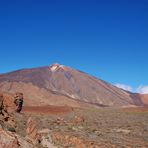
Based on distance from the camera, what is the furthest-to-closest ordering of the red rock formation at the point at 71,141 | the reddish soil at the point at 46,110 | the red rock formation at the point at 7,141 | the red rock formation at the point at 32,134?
the reddish soil at the point at 46,110 → the red rock formation at the point at 71,141 → the red rock formation at the point at 32,134 → the red rock formation at the point at 7,141

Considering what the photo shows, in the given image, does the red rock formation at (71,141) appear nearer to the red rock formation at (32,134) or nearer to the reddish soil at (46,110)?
the red rock formation at (32,134)

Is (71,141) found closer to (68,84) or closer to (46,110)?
(46,110)

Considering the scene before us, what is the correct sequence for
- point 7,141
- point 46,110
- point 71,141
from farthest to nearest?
point 46,110, point 71,141, point 7,141

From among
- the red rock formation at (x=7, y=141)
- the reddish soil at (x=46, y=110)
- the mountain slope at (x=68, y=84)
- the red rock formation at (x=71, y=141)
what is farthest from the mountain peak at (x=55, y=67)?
the red rock formation at (x=7, y=141)

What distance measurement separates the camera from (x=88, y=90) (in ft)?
412

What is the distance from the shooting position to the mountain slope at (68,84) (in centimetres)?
10950

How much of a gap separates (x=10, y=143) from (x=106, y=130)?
14.6m

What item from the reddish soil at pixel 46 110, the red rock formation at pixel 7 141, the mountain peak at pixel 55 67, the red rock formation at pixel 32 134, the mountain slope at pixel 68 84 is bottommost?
the red rock formation at pixel 7 141

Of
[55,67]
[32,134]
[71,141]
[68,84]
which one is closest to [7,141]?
[32,134]

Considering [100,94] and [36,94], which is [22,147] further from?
[100,94]

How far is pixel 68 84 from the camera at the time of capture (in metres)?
127

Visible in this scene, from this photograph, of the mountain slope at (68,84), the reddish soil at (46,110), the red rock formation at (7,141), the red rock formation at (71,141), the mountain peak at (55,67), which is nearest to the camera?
the red rock formation at (7,141)

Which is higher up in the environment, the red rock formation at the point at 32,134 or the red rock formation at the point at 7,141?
the red rock formation at the point at 32,134

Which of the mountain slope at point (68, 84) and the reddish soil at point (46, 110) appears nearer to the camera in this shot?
the reddish soil at point (46, 110)
